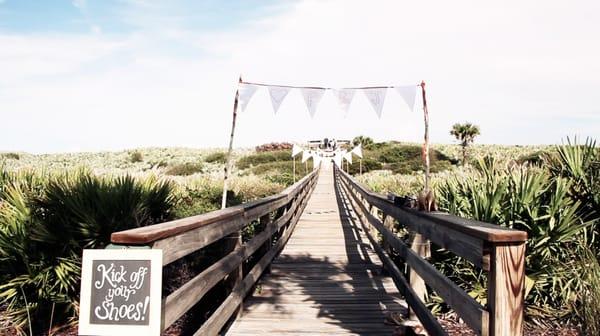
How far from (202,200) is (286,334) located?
7.91 meters

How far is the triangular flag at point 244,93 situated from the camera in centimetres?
870

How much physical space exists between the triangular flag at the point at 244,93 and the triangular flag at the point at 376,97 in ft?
7.41

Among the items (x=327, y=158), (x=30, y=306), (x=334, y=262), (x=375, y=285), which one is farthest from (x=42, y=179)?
(x=327, y=158)

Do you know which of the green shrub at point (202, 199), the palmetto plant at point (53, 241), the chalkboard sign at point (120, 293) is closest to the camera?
the chalkboard sign at point (120, 293)

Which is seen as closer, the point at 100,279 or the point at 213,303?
the point at 100,279

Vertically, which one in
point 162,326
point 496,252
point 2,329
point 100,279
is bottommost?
point 2,329

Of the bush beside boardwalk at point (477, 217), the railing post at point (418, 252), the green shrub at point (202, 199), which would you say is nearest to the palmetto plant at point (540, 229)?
the bush beside boardwalk at point (477, 217)

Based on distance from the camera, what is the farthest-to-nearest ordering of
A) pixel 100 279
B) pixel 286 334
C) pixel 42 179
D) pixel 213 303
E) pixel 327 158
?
pixel 327 158
pixel 42 179
pixel 213 303
pixel 286 334
pixel 100 279

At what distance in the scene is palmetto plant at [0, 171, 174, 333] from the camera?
6.26 metres

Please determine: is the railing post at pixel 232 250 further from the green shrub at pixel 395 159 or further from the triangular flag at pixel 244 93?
the green shrub at pixel 395 159

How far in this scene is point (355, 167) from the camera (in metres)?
47.1

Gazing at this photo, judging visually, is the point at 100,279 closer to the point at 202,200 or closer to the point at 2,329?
the point at 2,329

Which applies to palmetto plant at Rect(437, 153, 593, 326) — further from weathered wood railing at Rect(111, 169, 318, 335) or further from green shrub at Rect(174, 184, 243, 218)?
green shrub at Rect(174, 184, 243, 218)

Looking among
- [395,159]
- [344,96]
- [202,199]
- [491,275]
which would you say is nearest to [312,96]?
[344,96]
